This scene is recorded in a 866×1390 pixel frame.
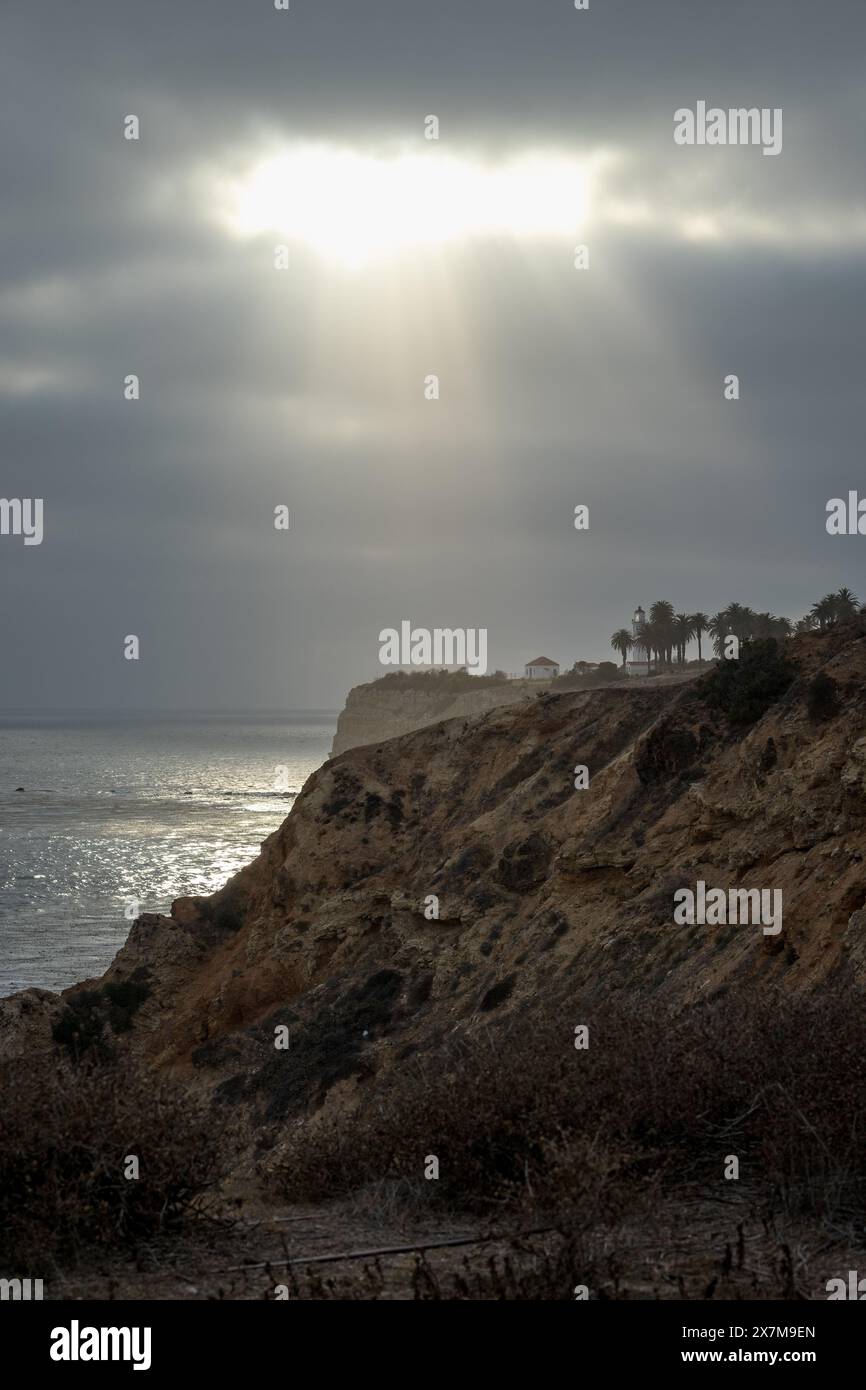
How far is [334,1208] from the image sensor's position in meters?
8.66

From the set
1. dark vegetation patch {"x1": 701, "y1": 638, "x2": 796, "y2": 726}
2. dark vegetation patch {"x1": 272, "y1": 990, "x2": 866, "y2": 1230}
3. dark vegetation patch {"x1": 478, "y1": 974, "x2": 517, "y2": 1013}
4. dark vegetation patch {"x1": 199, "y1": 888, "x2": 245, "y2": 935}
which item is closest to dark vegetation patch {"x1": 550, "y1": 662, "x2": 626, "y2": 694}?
dark vegetation patch {"x1": 199, "y1": 888, "x2": 245, "y2": 935}

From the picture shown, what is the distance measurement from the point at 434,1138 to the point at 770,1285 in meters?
2.73

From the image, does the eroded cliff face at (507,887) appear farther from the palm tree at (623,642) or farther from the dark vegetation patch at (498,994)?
Result: the palm tree at (623,642)

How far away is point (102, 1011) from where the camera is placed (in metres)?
33.1

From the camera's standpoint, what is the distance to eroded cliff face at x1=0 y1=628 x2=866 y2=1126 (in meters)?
19.7

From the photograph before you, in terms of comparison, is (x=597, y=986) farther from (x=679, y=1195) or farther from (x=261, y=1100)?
(x=679, y=1195)

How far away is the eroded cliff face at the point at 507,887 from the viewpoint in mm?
19656

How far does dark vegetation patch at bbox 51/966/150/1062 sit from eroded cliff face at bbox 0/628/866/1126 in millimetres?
372

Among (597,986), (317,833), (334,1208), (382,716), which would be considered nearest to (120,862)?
(317,833)

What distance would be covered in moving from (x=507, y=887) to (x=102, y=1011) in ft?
41.8

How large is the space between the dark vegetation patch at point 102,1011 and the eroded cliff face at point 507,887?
372 millimetres

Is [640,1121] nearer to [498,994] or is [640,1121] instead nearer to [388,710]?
[498,994]

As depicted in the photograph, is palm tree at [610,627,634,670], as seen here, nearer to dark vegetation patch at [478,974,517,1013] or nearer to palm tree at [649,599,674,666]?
palm tree at [649,599,674,666]

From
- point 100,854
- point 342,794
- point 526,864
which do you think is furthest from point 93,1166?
point 100,854
